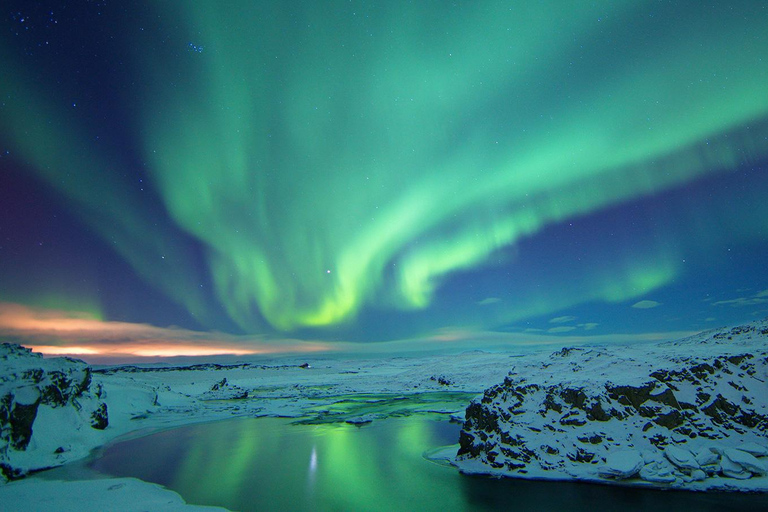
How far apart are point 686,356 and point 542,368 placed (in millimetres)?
6184

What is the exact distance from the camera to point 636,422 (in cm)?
1452

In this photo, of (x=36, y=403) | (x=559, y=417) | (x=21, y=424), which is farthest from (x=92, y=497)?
(x=559, y=417)

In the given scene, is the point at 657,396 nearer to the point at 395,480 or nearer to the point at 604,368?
the point at 604,368

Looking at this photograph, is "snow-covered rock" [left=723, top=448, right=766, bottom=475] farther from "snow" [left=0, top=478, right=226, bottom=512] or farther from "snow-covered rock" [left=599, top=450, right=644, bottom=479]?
"snow" [left=0, top=478, right=226, bottom=512]

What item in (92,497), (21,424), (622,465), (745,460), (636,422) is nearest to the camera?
(745,460)

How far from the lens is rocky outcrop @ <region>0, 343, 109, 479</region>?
611 inches

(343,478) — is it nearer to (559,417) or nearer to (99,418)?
(559,417)

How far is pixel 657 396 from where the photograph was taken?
14984 millimetres

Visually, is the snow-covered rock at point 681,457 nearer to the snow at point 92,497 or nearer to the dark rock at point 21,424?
the snow at point 92,497

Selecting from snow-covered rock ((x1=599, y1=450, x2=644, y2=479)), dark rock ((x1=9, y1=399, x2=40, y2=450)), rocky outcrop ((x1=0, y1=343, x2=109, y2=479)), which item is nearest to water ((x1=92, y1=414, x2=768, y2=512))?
snow-covered rock ((x1=599, y1=450, x2=644, y2=479))

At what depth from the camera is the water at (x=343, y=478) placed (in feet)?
38.2

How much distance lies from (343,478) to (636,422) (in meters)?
11.7

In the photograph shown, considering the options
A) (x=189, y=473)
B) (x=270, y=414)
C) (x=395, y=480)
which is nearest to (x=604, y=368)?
(x=395, y=480)

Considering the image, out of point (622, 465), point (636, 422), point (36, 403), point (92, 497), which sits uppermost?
point (36, 403)
